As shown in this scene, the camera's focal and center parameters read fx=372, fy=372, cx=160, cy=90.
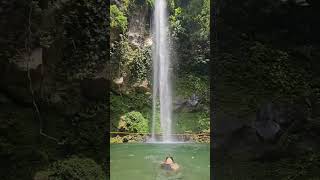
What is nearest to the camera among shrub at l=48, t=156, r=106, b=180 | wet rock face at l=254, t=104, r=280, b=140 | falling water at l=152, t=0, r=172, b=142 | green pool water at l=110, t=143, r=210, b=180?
shrub at l=48, t=156, r=106, b=180

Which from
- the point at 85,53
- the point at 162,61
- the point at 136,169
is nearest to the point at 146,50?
the point at 162,61

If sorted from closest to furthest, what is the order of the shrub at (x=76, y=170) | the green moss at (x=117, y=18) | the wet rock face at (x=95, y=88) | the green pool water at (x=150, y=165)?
the shrub at (x=76, y=170) < the wet rock face at (x=95, y=88) < the green pool water at (x=150, y=165) < the green moss at (x=117, y=18)

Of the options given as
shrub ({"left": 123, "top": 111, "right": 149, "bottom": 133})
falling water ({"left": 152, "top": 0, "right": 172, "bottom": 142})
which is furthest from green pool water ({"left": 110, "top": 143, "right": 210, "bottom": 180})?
falling water ({"left": 152, "top": 0, "right": 172, "bottom": 142})

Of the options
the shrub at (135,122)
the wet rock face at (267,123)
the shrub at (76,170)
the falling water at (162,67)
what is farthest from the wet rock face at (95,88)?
the falling water at (162,67)

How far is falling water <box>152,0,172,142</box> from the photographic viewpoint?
1194 centimetres

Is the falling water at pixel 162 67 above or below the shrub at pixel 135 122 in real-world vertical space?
above

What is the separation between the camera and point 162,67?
1239cm

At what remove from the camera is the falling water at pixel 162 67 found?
11.9 metres

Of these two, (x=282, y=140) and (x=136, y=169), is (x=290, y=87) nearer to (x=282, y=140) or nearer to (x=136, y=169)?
(x=282, y=140)

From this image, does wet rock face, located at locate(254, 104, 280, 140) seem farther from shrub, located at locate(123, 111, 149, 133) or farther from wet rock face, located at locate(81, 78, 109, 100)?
shrub, located at locate(123, 111, 149, 133)

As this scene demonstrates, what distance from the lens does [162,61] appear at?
1245 centimetres

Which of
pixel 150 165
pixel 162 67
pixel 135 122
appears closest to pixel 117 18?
pixel 162 67

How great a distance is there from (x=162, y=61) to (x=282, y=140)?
9.06m

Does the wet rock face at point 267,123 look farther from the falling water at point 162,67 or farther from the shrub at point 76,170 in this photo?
the falling water at point 162,67
